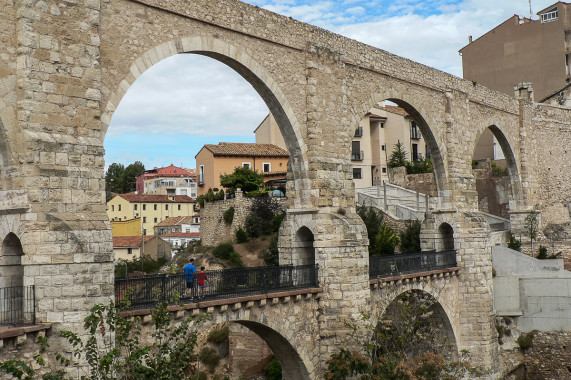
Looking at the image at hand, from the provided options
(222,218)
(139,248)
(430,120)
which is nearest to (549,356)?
(430,120)

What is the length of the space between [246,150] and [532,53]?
17.0m

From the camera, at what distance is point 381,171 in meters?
37.8

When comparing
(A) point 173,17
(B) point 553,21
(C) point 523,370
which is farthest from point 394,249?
(B) point 553,21

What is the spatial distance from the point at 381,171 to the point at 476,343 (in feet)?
66.1

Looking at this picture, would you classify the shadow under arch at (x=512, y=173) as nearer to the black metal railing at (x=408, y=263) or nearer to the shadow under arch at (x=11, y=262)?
the black metal railing at (x=408, y=263)

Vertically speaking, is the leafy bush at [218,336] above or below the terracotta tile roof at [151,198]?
below

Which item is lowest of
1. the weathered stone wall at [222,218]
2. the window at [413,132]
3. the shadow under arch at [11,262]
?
the shadow under arch at [11,262]

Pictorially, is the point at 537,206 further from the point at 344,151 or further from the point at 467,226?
the point at 344,151

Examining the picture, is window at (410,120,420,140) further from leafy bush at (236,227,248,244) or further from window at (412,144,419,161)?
leafy bush at (236,227,248,244)

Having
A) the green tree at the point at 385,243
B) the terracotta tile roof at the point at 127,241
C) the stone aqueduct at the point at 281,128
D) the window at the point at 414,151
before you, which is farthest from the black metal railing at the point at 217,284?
the window at the point at 414,151

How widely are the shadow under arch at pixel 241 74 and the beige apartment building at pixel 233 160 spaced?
21261mm

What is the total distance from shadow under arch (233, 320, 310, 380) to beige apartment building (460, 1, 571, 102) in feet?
78.6

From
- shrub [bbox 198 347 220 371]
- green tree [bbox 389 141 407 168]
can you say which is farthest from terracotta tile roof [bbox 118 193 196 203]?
shrub [bbox 198 347 220 371]

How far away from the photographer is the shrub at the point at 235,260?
85.5 feet
